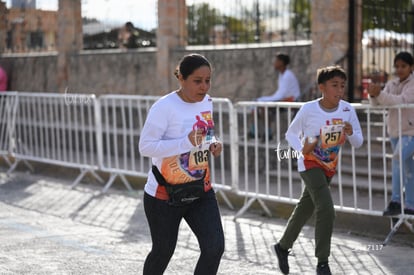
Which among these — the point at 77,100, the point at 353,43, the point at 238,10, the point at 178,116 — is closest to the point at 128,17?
the point at 238,10

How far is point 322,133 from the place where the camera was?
629cm

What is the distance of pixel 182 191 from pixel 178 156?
0.21 metres

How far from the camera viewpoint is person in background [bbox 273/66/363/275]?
6.15 meters

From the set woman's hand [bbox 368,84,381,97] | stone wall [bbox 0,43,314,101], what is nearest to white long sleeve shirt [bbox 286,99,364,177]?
woman's hand [bbox 368,84,381,97]

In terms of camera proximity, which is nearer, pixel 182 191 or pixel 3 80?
pixel 182 191

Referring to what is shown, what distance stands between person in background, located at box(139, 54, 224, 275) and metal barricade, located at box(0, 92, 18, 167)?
8056 mm

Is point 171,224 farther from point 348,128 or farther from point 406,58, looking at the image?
point 406,58

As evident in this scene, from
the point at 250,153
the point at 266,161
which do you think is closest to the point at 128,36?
the point at 250,153

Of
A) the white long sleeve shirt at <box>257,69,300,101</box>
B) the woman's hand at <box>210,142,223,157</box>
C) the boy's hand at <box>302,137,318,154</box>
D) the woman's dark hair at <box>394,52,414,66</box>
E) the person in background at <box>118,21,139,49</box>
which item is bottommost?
the boy's hand at <box>302,137,318,154</box>

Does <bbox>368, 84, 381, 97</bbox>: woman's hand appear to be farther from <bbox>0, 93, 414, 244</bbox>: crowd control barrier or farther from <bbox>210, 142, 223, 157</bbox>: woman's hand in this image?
<bbox>210, 142, 223, 157</bbox>: woman's hand

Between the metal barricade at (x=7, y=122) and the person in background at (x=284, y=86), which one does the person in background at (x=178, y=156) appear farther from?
the metal barricade at (x=7, y=122)

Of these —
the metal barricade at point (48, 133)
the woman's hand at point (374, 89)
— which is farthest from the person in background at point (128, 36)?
the woman's hand at point (374, 89)

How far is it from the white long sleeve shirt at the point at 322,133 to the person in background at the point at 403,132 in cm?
Answer: 120

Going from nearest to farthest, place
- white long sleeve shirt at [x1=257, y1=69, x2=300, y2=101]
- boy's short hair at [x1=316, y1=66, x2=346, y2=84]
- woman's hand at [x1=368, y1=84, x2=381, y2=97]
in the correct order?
1. boy's short hair at [x1=316, y1=66, x2=346, y2=84]
2. woman's hand at [x1=368, y1=84, x2=381, y2=97]
3. white long sleeve shirt at [x1=257, y1=69, x2=300, y2=101]
